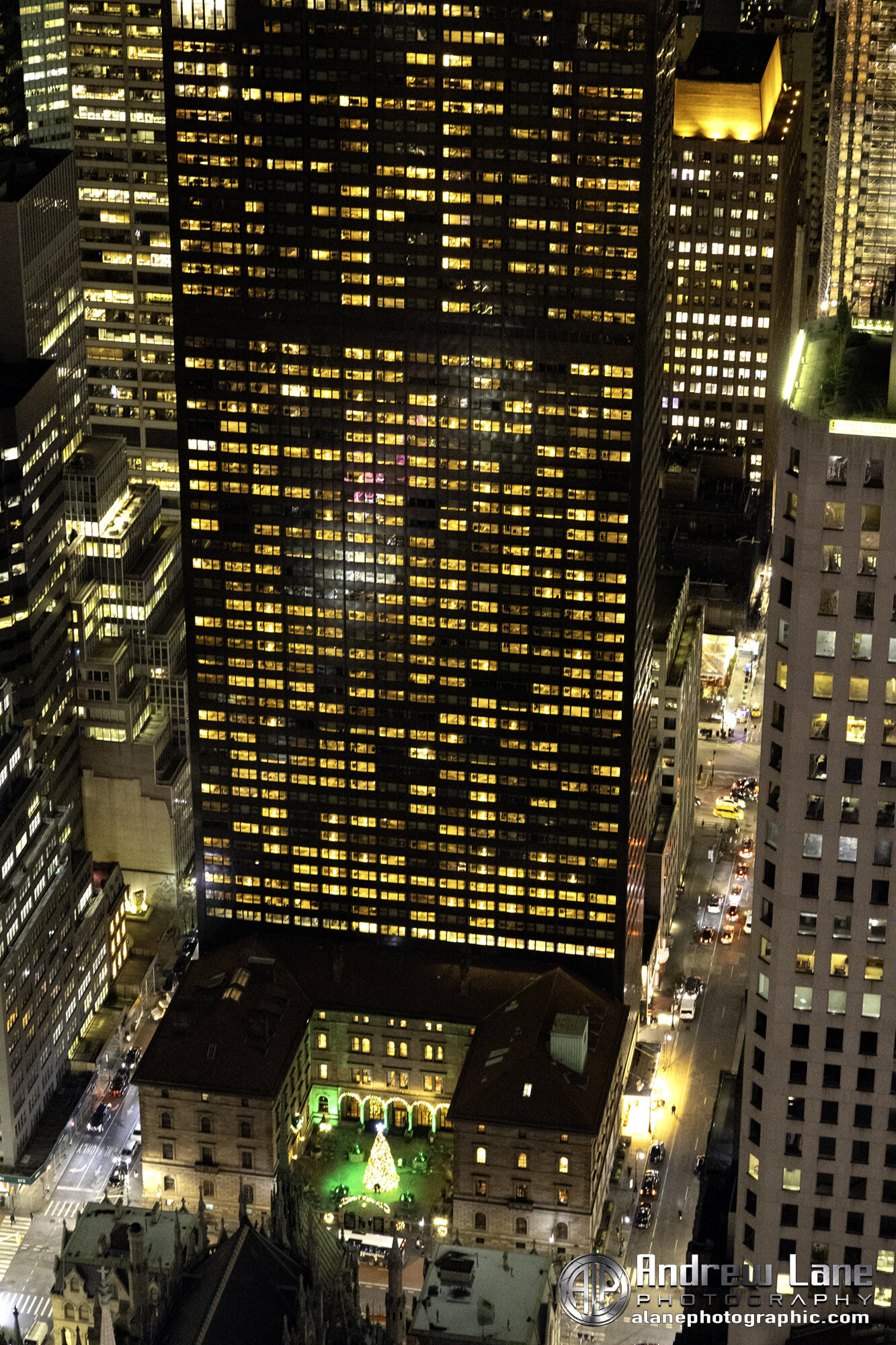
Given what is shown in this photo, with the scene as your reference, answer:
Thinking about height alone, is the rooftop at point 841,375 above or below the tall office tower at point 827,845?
above

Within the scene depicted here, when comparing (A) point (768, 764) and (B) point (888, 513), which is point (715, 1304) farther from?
(B) point (888, 513)

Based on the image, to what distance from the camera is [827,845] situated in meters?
173

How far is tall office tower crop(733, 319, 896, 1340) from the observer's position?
165 m

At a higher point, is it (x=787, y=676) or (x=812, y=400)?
(x=812, y=400)

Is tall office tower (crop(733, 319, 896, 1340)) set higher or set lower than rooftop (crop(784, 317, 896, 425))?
lower

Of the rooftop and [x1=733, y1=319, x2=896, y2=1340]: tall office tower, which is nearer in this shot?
the rooftop

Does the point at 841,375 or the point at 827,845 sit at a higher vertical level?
the point at 841,375

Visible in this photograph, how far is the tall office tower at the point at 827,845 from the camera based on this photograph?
16512cm

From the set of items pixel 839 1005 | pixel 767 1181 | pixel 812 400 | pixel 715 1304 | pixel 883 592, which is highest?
pixel 812 400

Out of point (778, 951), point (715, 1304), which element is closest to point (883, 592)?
point (778, 951)

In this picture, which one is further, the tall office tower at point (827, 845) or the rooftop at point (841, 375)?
the tall office tower at point (827, 845)

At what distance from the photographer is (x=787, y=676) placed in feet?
558

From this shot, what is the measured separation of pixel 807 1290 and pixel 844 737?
147ft

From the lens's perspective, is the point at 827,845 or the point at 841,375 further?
the point at 827,845
